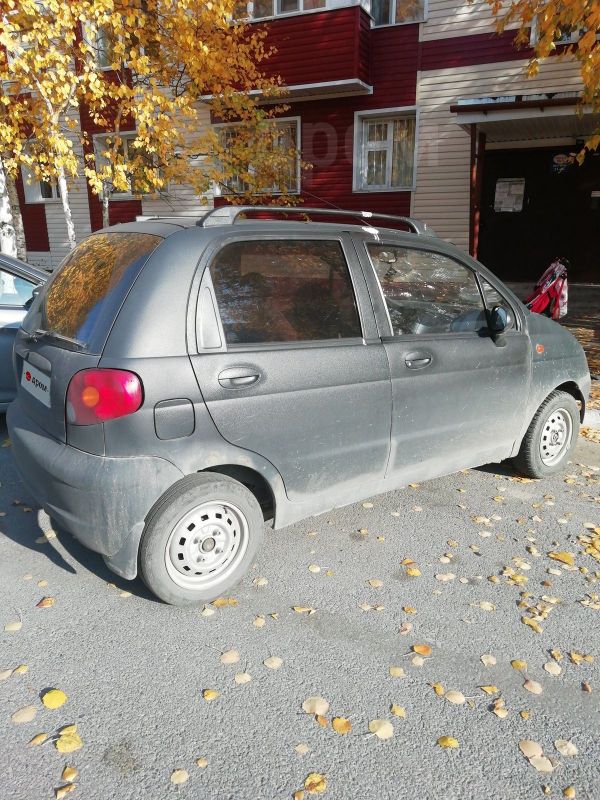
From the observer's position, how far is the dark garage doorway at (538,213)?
43.7 feet

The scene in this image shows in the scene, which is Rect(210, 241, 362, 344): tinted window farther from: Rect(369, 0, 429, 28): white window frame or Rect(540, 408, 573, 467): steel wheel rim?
Rect(369, 0, 429, 28): white window frame

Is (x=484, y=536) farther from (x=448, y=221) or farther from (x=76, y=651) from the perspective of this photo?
(x=448, y=221)

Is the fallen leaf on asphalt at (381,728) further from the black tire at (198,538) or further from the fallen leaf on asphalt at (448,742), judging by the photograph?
the black tire at (198,538)

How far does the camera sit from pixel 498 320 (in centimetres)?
381

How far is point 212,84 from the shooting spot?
11367 millimetres

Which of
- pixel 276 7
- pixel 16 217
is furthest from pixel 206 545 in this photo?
pixel 276 7

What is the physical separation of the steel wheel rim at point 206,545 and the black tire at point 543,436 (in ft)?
7.83

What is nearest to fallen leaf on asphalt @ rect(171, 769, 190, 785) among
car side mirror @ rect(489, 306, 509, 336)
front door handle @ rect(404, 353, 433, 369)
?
front door handle @ rect(404, 353, 433, 369)

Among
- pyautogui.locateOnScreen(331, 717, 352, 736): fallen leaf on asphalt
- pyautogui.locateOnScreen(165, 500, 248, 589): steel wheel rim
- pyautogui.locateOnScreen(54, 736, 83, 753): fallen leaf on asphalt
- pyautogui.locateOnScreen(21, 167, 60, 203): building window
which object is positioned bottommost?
pyautogui.locateOnScreen(331, 717, 352, 736): fallen leaf on asphalt

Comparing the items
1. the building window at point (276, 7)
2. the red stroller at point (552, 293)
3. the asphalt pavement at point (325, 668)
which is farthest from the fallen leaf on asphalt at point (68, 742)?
the building window at point (276, 7)

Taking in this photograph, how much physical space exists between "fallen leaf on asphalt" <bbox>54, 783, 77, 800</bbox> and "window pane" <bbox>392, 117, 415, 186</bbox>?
13487mm

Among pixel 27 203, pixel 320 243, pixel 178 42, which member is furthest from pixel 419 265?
pixel 27 203

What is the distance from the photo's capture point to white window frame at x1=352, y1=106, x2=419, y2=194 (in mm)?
13125

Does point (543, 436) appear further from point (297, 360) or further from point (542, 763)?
point (542, 763)
